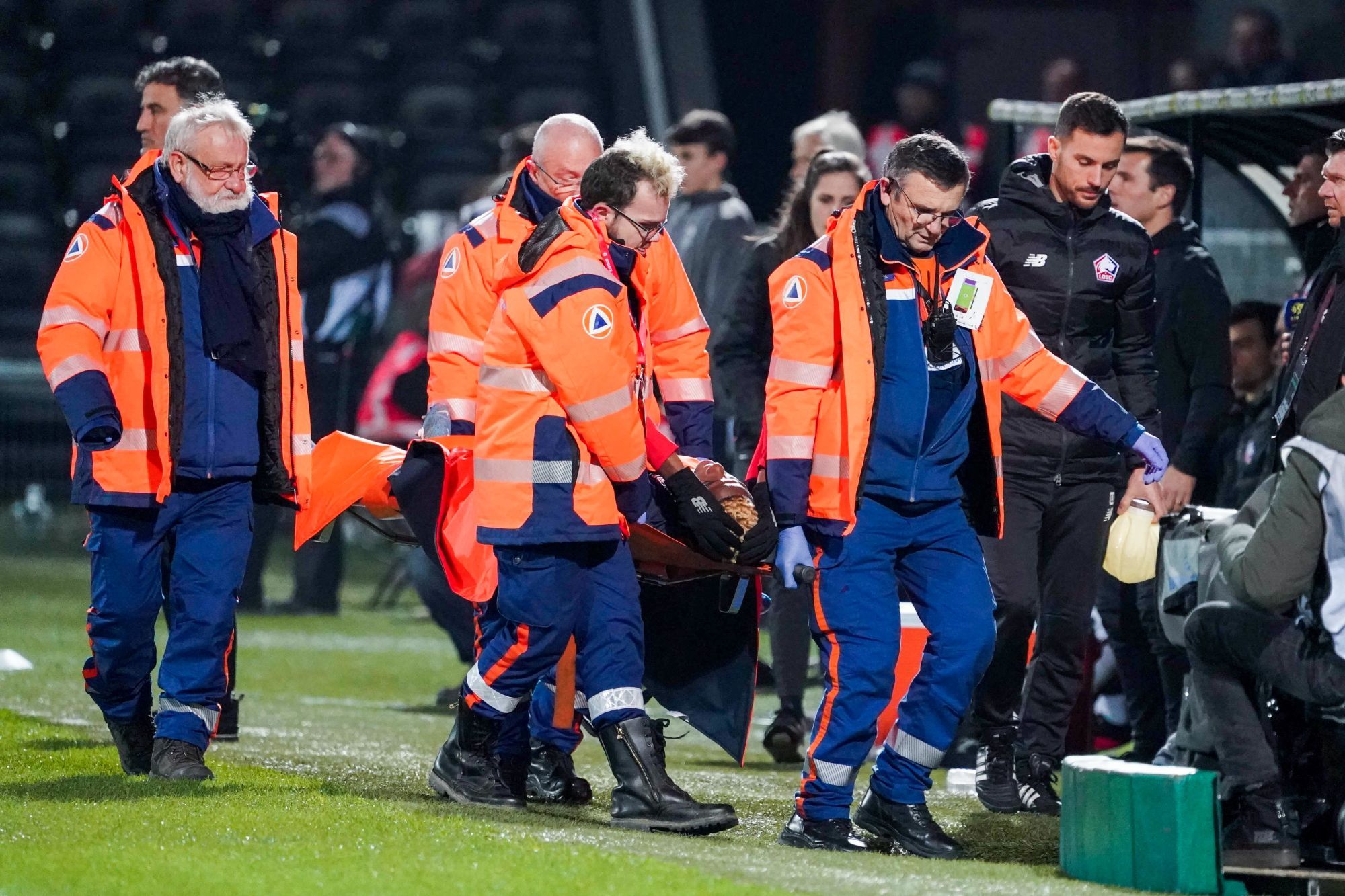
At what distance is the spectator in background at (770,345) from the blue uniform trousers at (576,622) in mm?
1989

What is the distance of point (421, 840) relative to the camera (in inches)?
219

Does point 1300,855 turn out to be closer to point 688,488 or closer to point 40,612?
point 688,488

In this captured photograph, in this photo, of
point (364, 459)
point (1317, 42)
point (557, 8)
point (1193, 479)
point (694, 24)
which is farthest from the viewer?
point (557, 8)

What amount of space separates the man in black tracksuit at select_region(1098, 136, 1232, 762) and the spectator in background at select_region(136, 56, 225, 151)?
10.8ft

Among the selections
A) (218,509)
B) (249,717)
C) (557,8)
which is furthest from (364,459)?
(557,8)

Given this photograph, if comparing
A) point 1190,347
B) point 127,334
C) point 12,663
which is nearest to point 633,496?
point 127,334

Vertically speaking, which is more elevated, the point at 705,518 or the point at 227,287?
the point at 227,287

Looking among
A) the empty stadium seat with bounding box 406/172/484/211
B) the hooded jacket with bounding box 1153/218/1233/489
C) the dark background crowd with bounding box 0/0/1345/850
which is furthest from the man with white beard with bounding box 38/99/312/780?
the empty stadium seat with bounding box 406/172/484/211

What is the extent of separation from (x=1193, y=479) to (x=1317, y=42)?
9.71 meters

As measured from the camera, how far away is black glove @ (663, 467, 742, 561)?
6094 millimetres

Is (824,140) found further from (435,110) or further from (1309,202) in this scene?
(435,110)

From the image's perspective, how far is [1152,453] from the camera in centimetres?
640

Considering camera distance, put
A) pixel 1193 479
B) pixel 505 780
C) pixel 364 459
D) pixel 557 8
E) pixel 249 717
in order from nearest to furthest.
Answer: pixel 505 780
pixel 364 459
pixel 1193 479
pixel 249 717
pixel 557 8

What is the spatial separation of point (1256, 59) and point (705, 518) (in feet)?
30.4
